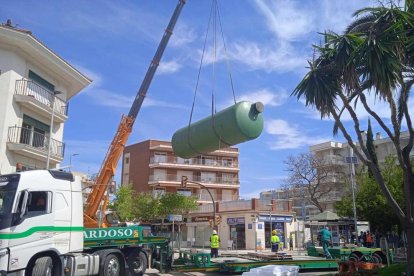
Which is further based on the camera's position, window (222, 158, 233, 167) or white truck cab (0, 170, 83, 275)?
window (222, 158, 233, 167)

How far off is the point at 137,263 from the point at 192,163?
167 ft

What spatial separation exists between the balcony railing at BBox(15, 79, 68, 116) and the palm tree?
1547 centimetres

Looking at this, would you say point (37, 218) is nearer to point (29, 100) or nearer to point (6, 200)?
point (6, 200)

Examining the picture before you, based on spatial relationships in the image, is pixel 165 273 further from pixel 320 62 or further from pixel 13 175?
pixel 320 62

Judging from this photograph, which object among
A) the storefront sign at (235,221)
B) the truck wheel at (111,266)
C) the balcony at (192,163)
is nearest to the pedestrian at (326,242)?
the truck wheel at (111,266)

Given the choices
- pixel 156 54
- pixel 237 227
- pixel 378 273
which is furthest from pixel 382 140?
pixel 378 273

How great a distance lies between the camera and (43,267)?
11.9m

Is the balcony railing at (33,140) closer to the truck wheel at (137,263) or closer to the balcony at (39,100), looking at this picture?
the balcony at (39,100)

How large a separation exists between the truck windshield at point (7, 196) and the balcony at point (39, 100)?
12.5m

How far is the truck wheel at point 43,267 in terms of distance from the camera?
11.7m

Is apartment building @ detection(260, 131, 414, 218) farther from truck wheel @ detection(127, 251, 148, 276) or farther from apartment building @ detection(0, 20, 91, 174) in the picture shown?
truck wheel @ detection(127, 251, 148, 276)

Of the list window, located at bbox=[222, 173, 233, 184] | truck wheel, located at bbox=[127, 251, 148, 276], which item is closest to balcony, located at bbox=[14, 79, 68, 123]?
truck wheel, located at bbox=[127, 251, 148, 276]

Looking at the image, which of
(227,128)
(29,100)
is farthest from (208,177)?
(227,128)

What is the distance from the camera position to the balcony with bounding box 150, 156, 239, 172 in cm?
6444
